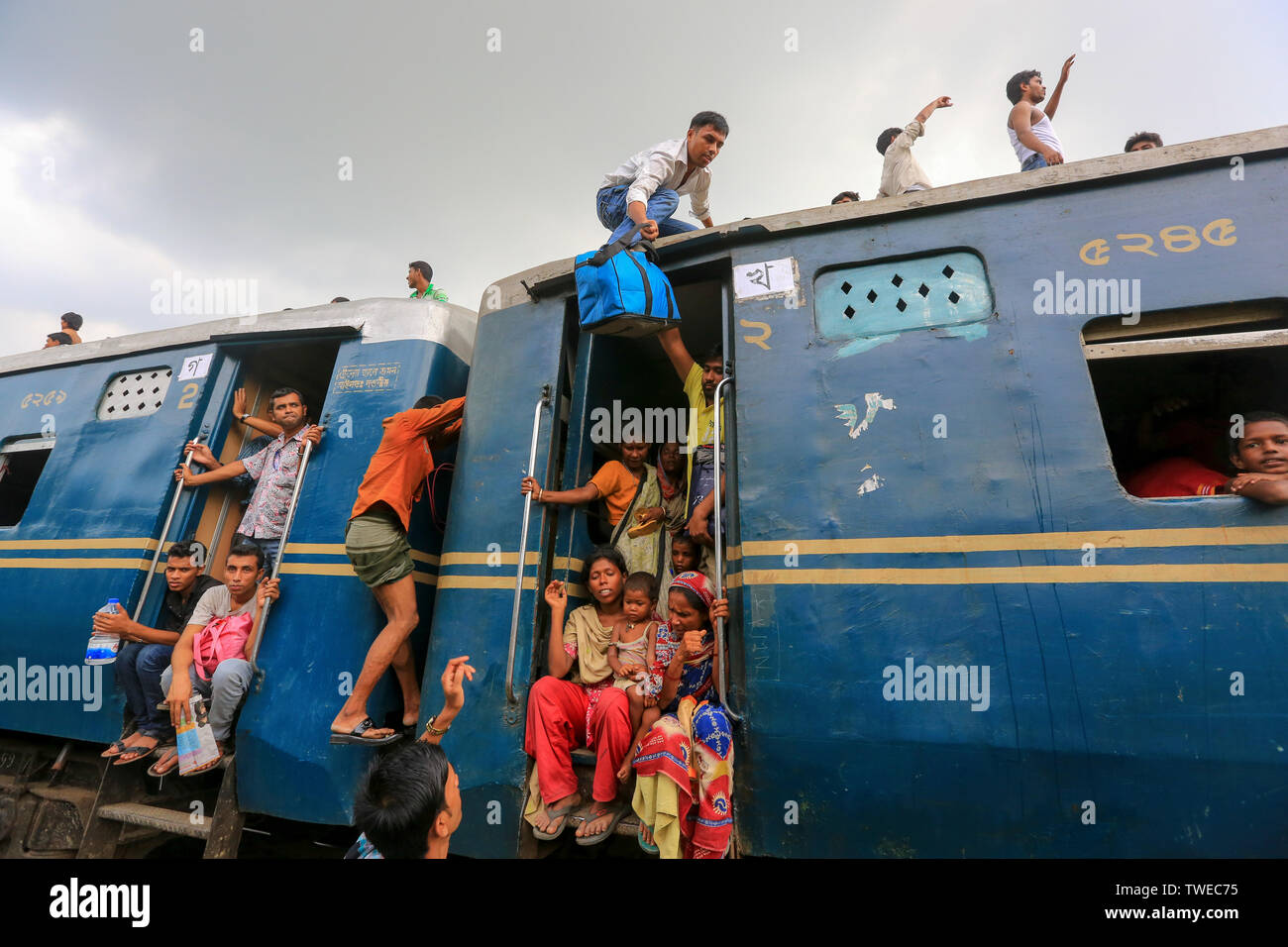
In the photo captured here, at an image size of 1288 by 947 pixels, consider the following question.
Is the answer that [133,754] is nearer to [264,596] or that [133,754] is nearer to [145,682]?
[145,682]

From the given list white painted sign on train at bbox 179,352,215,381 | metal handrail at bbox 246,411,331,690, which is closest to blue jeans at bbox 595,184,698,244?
metal handrail at bbox 246,411,331,690

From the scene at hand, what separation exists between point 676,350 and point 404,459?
1707 millimetres

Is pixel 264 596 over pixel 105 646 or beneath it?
over

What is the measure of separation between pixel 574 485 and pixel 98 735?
3.51 meters

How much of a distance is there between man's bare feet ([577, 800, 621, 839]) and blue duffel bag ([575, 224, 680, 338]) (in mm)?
2267

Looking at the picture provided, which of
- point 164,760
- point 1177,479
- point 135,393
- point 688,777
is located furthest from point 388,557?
point 1177,479

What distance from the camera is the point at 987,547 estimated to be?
2359 mm

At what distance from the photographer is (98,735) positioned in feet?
12.4

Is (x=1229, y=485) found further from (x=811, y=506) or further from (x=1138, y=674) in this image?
(x=811, y=506)

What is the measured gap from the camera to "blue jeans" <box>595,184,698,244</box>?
12.0 feet

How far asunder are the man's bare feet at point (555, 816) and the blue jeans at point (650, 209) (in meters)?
3.03

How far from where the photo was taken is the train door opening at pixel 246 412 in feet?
14.1

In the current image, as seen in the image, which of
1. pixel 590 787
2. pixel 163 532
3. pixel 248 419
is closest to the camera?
pixel 590 787
